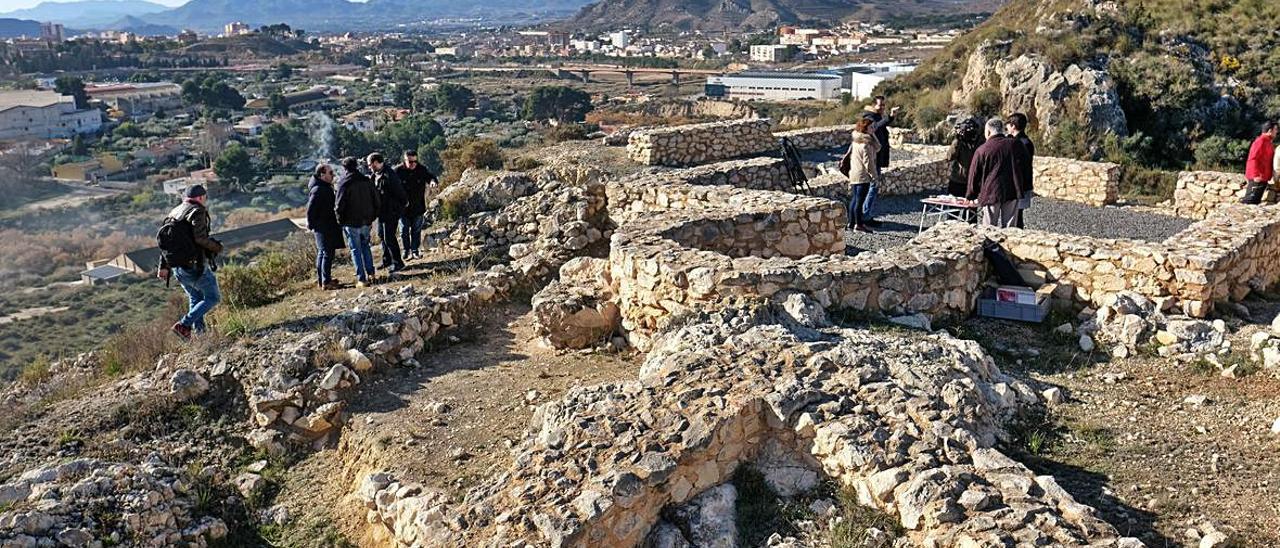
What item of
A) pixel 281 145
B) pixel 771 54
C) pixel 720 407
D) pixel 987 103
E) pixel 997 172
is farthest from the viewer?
pixel 771 54

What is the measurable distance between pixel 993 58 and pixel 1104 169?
15.7 meters

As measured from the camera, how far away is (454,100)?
6612cm

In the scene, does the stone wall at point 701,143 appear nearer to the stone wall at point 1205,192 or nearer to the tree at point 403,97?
the stone wall at point 1205,192

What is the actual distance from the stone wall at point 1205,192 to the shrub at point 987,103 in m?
13.6

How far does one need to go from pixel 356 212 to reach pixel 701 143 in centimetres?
874

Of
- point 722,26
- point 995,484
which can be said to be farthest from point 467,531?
point 722,26

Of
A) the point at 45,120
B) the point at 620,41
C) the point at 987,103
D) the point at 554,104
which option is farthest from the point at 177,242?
the point at 620,41

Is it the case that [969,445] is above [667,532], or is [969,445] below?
above

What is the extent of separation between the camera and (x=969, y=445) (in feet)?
15.4

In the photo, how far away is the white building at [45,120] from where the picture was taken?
68500 mm

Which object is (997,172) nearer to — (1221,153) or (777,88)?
(1221,153)

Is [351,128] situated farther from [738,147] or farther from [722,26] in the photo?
[722,26]

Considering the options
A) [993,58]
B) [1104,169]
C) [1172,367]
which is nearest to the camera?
[1172,367]

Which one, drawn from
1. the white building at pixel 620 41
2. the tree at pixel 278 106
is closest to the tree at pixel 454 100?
the tree at pixel 278 106
